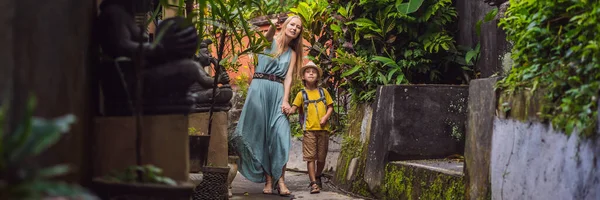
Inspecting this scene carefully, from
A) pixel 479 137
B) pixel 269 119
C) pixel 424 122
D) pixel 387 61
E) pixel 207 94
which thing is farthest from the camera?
pixel 387 61

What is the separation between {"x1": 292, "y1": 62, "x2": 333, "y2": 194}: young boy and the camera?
29.1 feet

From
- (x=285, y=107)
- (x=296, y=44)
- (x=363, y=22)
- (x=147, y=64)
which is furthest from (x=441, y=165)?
(x=147, y=64)

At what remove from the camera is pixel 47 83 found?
2357 mm

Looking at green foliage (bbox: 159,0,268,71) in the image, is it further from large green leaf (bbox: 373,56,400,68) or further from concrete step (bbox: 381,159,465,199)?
large green leaf (bbox: 373,56,400,68)

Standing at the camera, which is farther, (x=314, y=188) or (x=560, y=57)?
(x=314, y=188)

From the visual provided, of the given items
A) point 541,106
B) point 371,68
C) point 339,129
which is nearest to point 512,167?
point 541,106

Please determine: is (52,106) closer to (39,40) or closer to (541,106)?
(39,40)

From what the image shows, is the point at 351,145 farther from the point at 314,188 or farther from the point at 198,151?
the point at 198,151

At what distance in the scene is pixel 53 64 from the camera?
7.87ft

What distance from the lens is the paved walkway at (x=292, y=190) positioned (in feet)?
26.4

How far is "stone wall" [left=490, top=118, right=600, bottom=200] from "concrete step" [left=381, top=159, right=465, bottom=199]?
0.85 m

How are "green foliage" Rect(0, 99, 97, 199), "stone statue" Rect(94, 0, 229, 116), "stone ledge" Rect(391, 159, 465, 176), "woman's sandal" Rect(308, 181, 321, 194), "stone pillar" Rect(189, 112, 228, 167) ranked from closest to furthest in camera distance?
"green foliage" Rect(0, 99, 97, 199) < "stone statue" Rect(94, 0, 229, 116) < "stone ledge" Rect(391, 159, 465, 176) < "stone pillar" Rect(189, 112, 228, 167) < "woman's sandal" Rect(308, 181, 321, 194)

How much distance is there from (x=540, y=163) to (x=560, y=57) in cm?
61

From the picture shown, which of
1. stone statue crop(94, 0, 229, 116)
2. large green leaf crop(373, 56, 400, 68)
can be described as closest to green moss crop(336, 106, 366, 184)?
large green leaf crop(373, 56, 400, 68)
